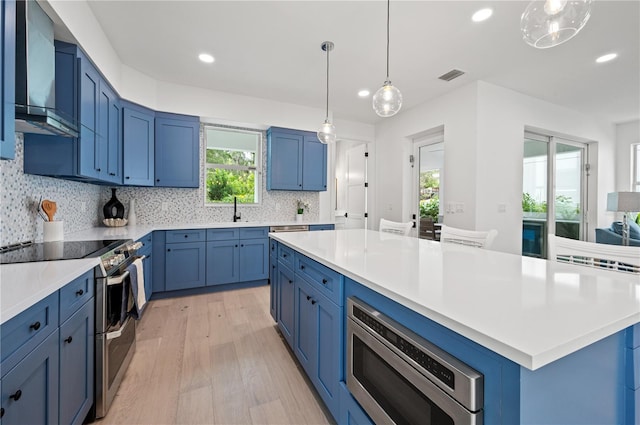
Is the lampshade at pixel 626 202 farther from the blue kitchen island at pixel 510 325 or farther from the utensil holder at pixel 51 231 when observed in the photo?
the utensil holder at pixel 51 231

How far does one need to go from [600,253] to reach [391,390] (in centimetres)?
125

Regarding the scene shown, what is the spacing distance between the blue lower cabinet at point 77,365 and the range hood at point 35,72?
1.10 meters

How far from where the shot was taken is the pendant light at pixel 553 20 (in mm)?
1288

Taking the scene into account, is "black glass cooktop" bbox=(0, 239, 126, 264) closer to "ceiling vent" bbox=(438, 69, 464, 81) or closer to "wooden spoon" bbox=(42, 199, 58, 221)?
"wooden spoon" bbox=(42, 199, 58, 221)

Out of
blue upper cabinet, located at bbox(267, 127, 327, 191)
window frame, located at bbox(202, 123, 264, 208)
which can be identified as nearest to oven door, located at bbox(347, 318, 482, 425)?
blue upper cabinet, located at bbox(267, 127, 327, 191)

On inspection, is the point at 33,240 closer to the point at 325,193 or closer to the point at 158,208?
the point at 158,208

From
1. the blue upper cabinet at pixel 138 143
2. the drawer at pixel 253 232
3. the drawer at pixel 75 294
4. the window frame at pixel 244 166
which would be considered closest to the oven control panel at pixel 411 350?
the drawer at pixel 75 294

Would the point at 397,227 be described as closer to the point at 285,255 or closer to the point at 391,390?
the point at 285,255

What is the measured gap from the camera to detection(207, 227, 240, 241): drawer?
3.51 meters

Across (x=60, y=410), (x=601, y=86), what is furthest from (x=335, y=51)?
(x=601, y=86)

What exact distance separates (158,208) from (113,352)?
2.50m

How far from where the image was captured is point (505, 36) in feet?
8.54

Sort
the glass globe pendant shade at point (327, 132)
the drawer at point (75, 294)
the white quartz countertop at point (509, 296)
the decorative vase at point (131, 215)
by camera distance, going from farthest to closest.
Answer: the decorative vase at point (131, 215) < the glass globe pendant shade at point (327, 132) < the drawer at point (75, 294) < the white quartz countertop at point (509, 296)

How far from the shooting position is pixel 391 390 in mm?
995
